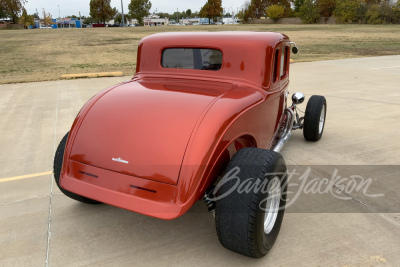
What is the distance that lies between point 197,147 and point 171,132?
250 millimetres

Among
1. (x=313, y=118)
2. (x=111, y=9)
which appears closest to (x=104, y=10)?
(x=111, y=9)

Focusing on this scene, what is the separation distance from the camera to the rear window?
3557mm

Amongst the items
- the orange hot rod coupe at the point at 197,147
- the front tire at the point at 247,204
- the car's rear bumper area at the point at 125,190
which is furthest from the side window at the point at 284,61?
the car's rear bumper area at the point at 125,190

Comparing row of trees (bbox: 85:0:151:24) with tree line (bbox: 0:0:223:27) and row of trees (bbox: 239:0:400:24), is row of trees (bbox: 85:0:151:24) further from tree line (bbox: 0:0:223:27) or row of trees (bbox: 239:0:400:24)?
row of trees (bbox: 239:0:400:24)

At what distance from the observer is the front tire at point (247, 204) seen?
7.63 feet

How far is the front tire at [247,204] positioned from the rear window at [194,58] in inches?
50.6

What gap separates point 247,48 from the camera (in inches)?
137

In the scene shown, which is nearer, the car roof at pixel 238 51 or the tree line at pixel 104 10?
the car roof at pixel 238 51

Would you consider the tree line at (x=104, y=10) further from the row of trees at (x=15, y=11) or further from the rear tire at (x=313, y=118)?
the rear tire at (x=313, y=118)

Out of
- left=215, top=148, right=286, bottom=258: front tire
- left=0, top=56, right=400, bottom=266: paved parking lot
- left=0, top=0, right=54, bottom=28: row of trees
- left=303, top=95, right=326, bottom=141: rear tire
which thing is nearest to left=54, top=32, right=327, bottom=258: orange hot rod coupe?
left=215, top=148, right=286, bottom=258: front tire

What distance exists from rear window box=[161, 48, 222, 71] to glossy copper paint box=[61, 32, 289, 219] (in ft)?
0.22

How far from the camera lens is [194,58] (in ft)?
11.8

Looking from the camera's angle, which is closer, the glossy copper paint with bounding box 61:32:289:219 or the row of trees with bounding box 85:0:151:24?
the glossy copper paint with bounding box 61:32:289:219

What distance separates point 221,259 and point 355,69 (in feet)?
38.4
